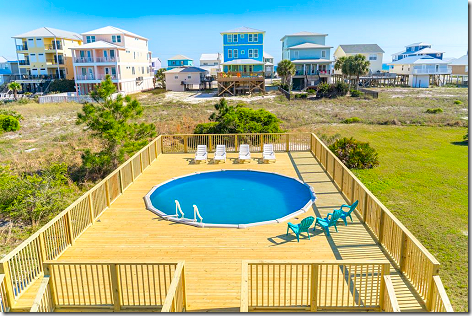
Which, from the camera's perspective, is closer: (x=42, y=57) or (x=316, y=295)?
(x=316, y=295)

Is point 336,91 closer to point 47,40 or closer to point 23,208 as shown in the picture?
point 23,208

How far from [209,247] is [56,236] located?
3307 mm

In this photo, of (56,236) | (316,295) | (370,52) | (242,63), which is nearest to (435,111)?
(242,63)

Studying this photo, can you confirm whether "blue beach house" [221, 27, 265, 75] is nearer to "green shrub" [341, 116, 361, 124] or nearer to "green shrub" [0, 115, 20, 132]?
"green shrub" [341, 116, 361, 124]

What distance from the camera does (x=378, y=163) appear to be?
17922 millimetres

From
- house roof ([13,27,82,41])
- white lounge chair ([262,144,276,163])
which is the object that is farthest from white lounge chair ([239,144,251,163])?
house roof ([13,27,82,41])

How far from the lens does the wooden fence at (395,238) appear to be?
19.4ft

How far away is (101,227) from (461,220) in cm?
1057

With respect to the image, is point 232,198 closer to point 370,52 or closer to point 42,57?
point 42,57

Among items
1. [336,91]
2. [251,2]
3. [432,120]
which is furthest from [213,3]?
[336,91]

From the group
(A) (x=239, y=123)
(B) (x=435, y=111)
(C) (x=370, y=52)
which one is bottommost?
(B) (x=435, y=111)

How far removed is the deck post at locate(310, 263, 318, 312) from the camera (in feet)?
19.4

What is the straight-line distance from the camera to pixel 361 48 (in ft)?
215

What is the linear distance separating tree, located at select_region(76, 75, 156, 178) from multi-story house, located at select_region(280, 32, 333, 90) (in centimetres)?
3919
